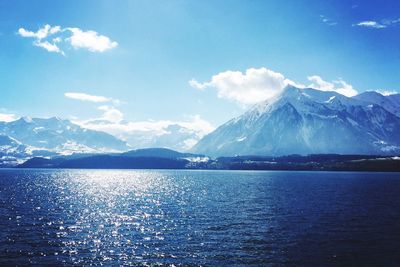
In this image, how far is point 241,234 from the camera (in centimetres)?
7606

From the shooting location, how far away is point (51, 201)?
444ft

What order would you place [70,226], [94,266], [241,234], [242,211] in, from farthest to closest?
[242,211]
[70,226]
[241,234]
[94,266]

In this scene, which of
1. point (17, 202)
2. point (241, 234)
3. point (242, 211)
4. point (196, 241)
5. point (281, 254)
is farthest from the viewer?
point (17, 202)

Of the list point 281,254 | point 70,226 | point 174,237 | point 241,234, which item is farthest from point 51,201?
point 281,254

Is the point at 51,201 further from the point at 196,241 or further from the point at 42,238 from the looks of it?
the point at 196,241

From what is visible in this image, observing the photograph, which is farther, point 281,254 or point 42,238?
point 42,238

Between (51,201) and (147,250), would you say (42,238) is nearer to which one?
(147,250)

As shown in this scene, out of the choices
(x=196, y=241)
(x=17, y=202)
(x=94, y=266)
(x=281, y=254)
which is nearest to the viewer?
(x=94, y=266)

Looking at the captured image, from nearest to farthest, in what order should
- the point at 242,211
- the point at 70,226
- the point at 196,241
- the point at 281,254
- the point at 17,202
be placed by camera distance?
1. the point at 281,254
2. the point at 196,241
3. the point at 70,226
4. the point at 242,211
5. the point at 17,202

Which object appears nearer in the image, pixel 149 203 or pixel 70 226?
pixel 70 226

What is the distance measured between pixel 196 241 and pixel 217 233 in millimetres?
8324

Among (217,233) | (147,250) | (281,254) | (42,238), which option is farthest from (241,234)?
(42,238)

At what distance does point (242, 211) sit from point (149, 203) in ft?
132

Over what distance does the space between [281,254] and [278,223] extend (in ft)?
94.0
